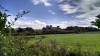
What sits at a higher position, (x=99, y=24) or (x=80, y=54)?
(x=99, y=24)

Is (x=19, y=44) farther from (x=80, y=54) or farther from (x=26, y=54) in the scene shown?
(x=80, y=54)

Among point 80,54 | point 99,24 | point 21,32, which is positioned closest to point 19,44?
point 21,32

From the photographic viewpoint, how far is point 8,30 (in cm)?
390

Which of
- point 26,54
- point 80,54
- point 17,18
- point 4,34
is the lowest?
point 80,54

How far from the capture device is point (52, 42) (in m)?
8.41

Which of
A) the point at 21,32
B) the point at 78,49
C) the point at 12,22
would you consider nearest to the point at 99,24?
the point at 78,49

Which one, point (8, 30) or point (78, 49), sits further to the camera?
point (78, 49)

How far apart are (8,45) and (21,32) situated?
3.62ft

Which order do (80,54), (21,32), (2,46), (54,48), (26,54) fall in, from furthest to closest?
(80,54), (54,48), (21,32), (26,54), (2,46)

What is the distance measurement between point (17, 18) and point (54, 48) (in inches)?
177

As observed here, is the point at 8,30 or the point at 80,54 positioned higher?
the point at 8,30

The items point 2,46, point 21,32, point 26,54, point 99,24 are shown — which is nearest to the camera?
point 2,46

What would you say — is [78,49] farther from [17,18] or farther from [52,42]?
[17,18]

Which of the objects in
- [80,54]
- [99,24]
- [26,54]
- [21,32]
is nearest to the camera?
[26,54]
